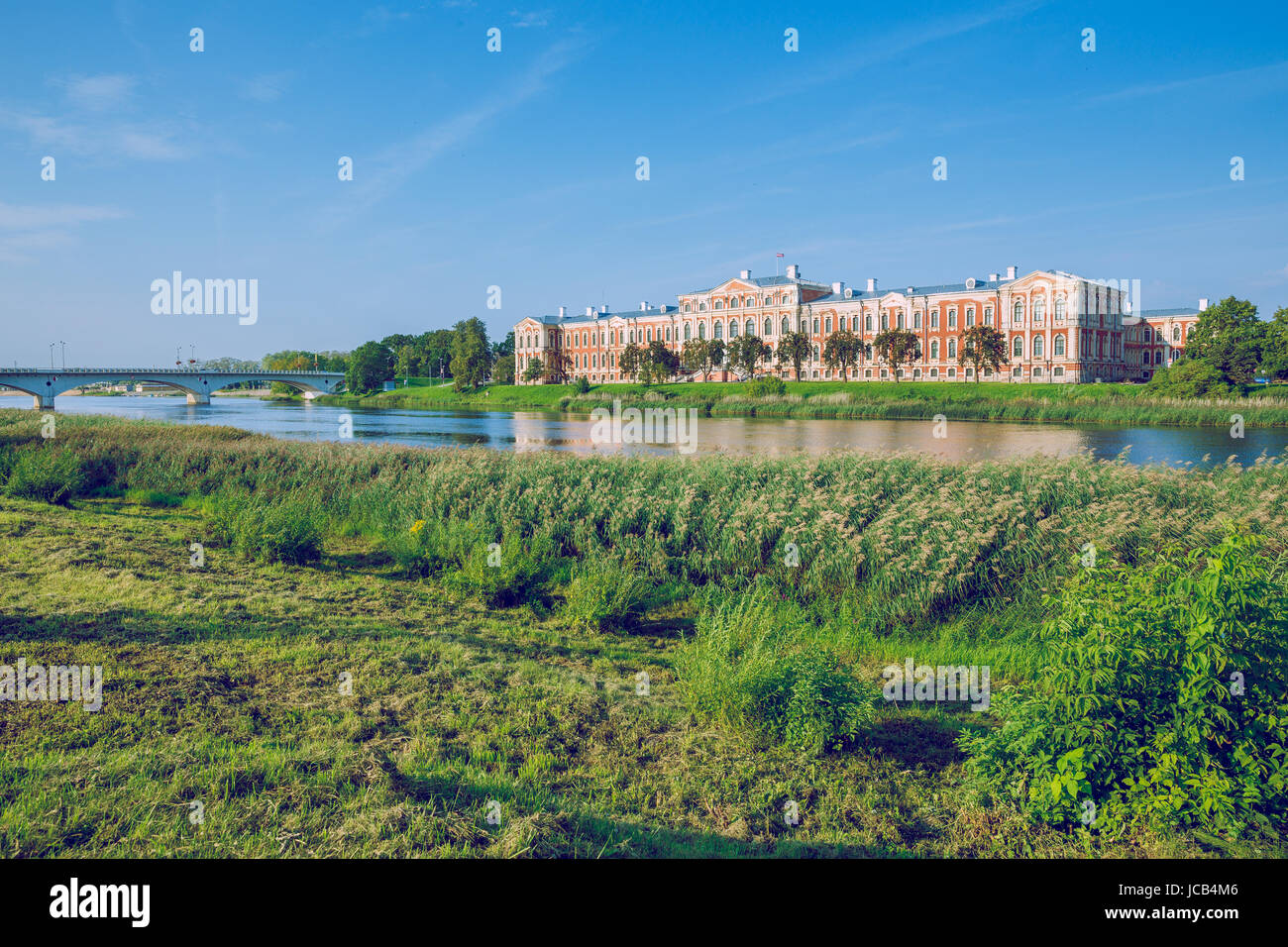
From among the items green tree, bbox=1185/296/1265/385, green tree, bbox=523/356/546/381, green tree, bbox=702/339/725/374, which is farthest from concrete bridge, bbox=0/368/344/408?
green tree, bbox=1185/296/1265/385

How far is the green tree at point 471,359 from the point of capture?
4193 inches

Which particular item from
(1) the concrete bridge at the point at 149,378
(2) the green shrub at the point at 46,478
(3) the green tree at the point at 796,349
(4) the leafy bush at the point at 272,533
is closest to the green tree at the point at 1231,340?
(3) the green tree at the point at 796,349

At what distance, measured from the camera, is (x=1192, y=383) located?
2152 inches

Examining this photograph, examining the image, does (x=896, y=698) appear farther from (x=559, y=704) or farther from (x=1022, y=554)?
(x=1022, y=554)

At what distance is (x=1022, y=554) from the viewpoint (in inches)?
390

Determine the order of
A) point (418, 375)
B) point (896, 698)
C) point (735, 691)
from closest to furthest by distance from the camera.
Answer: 1. point (735, 691)
2. point (896, 698)
3. point (418, 375)

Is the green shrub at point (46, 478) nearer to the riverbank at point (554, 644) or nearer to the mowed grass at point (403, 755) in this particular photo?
the riverbank at point (554, 644)

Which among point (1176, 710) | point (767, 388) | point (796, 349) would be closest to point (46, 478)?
point (1176, 710)

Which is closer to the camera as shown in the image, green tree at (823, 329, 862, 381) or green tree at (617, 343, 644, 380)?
green tree at (823, 329, 862, 381)

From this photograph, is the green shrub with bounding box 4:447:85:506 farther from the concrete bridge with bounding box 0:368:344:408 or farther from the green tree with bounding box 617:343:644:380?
the green tree with bounding box 617:343:644:380

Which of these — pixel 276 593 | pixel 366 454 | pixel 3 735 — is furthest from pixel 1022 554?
pixel 366 454

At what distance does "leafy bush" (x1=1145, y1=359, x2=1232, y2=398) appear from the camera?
176ft

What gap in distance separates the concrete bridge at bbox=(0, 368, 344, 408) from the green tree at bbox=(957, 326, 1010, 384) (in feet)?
228
